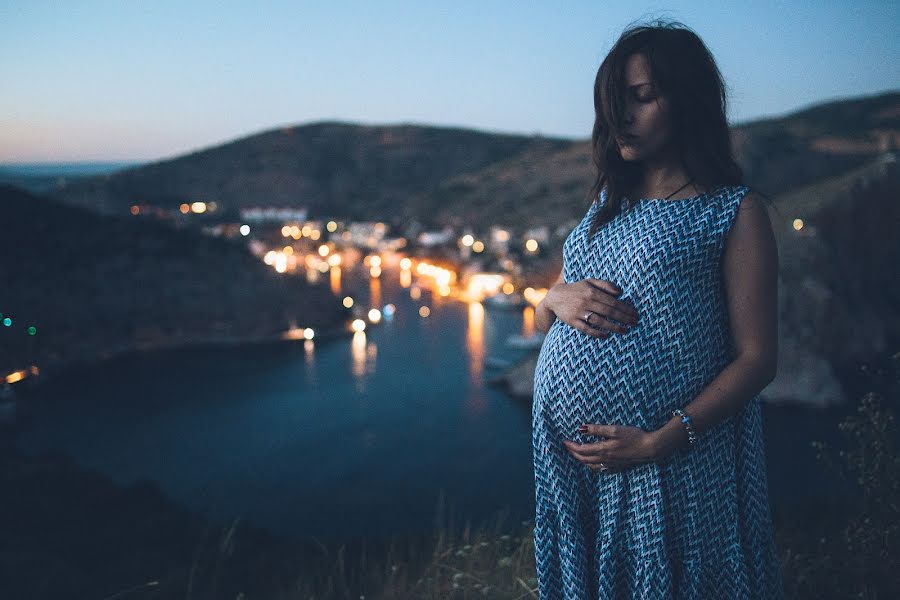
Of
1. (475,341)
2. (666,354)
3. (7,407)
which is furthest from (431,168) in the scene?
(666,354)

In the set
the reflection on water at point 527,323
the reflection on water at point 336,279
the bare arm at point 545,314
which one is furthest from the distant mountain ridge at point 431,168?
the bare arm at point 545,314

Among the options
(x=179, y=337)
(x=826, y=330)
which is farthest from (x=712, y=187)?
(x=179, y=337)

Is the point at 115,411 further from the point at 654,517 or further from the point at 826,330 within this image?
the point at 654,517

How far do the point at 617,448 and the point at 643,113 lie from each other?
1.77 ft

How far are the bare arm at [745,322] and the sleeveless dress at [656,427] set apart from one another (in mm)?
24

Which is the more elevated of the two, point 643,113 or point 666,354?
point 643,113

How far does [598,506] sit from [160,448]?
2708 cm

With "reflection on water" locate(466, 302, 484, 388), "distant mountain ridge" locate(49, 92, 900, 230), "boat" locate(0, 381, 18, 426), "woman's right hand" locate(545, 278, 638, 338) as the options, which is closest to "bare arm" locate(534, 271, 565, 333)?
"woman's right hand" locate(545, 278, 638, 338)

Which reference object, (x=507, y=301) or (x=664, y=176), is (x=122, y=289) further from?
(x=664, y=176)

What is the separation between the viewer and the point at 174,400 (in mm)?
29859

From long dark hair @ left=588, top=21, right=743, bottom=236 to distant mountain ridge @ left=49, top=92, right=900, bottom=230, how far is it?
40.6m

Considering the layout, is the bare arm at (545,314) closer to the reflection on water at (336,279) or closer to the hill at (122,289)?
the hill at (122,289)

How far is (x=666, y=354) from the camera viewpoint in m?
1.06

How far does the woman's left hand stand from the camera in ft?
3.47
